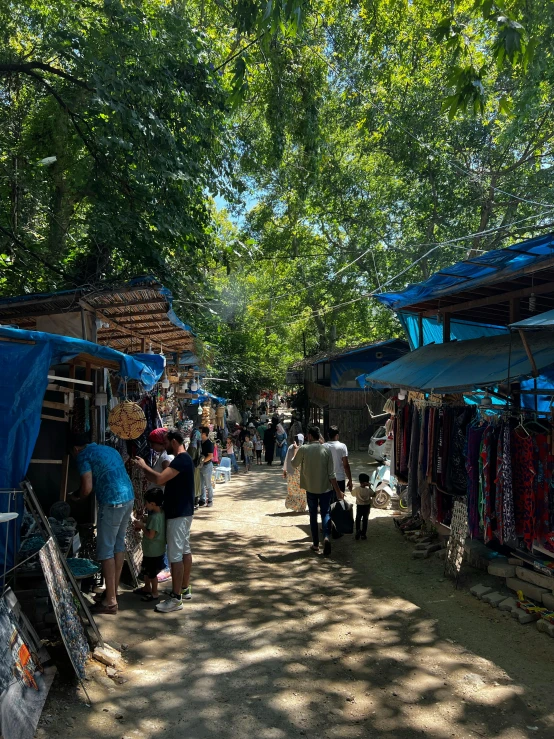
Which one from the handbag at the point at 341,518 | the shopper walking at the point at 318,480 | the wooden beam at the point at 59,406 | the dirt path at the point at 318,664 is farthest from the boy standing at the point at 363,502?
the wooden beam at the point at 59,406

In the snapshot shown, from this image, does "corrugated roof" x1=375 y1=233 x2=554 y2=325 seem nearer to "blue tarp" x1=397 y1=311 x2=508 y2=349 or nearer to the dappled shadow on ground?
"blue tarp" x1=397 y1=311 x2=508 y2=349

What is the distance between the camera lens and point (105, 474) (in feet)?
17.0

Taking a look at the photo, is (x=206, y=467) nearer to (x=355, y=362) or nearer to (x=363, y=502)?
(x=363, y=502)

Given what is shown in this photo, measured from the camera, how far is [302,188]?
47.1ft

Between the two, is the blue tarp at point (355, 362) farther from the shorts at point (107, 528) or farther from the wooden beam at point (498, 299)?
the shorts at point (107, 528)

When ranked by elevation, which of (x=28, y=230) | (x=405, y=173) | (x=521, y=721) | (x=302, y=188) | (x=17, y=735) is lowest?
(x=521, y=721)

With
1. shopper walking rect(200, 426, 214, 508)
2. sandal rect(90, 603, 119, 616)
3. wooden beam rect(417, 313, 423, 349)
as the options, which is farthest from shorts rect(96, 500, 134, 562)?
shopper walking rect(200, 426, 214, 508)

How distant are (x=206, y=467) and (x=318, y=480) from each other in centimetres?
474

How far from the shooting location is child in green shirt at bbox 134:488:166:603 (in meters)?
5.69

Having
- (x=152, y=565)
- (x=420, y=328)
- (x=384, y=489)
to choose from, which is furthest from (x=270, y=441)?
(x=152, y=565)

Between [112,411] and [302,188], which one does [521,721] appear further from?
[302,188]

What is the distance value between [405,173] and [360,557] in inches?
610

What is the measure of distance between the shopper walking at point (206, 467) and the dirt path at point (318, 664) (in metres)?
4.43

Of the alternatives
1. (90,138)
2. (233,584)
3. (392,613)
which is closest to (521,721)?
(392,613)
